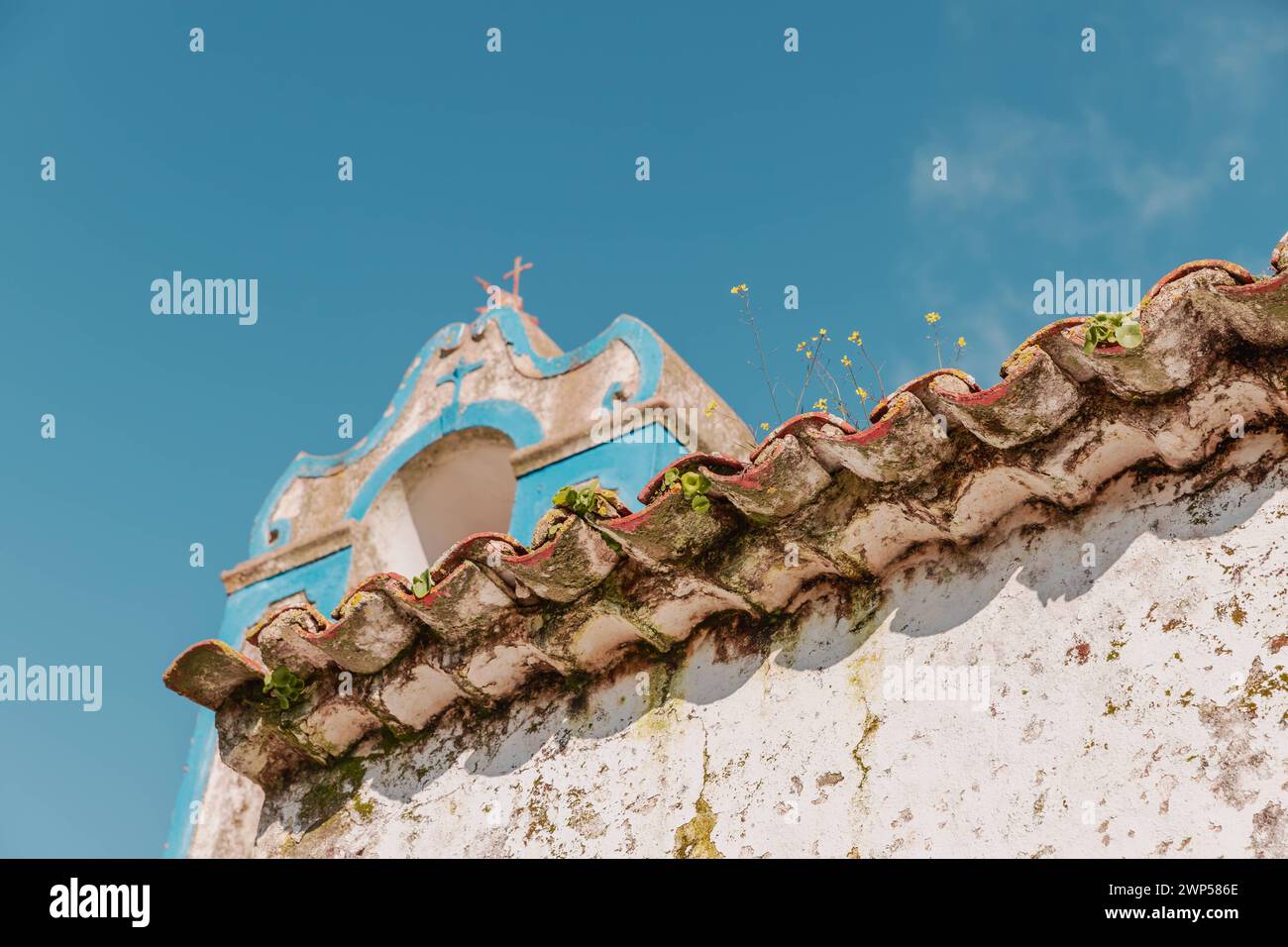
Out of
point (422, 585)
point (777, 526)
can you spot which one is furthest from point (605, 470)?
point (777, 526)

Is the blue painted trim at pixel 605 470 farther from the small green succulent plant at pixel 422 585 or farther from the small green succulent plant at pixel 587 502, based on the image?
the small green succulent plant at pixel 587 502

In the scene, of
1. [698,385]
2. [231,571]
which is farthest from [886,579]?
[231,571]

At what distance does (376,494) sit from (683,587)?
4551 millimetres

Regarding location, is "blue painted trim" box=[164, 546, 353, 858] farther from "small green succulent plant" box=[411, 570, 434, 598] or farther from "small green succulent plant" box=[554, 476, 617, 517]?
"small green succulent plant" box=[554, 476, 617, 517]

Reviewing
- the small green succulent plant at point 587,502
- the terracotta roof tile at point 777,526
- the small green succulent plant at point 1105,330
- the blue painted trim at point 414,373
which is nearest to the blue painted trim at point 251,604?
the blue painted trim at point 414,373

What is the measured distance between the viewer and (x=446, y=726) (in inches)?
228

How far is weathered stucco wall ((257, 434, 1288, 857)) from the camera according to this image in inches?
161

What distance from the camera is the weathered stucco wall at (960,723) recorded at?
13.4ft

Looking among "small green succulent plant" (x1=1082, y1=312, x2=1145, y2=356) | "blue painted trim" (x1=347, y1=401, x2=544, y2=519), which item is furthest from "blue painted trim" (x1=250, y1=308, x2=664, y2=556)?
"small green succulent plant" (x1=1082, y1=312, x2=1145, y2=356)

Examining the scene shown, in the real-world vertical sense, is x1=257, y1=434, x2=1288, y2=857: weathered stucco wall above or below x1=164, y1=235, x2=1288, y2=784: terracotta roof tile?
below

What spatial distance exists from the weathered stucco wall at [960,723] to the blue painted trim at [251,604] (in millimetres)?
3062

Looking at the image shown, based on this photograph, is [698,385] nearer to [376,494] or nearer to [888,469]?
[376,494]

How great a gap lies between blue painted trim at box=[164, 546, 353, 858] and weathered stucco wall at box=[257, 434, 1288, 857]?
306 cm

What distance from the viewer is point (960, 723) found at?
4.58m
